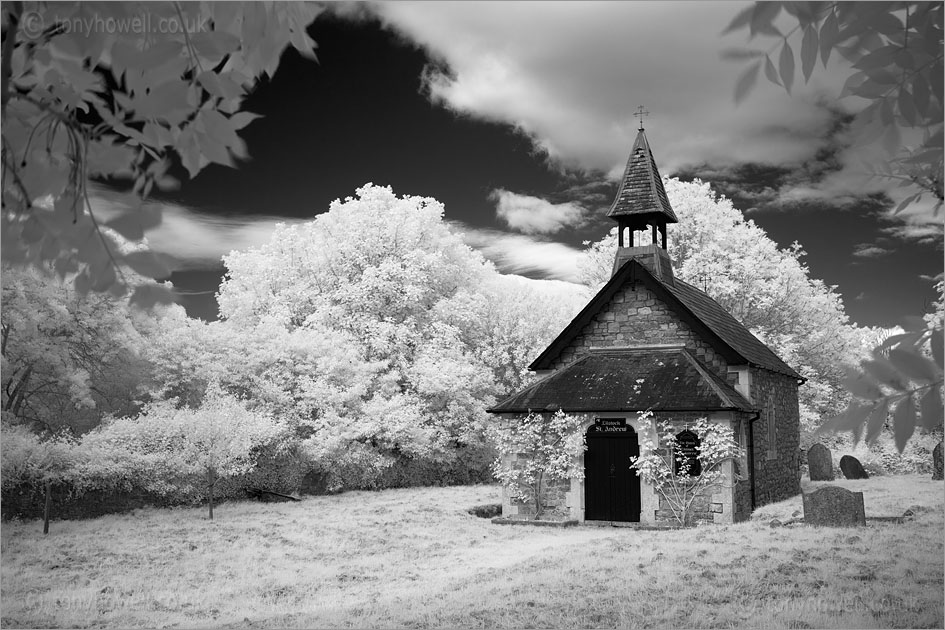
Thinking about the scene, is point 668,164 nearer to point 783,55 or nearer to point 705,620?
point 705,620

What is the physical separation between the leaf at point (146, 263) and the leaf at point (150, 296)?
12cm

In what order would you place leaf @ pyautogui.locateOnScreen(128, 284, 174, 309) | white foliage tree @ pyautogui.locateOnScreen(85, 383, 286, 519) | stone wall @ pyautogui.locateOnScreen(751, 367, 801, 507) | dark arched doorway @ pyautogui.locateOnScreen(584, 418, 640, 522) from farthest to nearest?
stone wall @ pyautogui.locateOnScreen(751, 367, 801, 507)
dark arched doorway @ pyautogui.locateOnScreen(584, 418, 640, 522)
white foliage tree @ pyautogui.locateOnScreen(85, 383, 286, 519)
leaf @ pyautogui.locateOnScreen(128, 284, 174, 309)

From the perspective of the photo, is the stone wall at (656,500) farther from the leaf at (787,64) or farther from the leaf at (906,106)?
the leaf at (787,64)

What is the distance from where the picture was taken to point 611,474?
665 inches

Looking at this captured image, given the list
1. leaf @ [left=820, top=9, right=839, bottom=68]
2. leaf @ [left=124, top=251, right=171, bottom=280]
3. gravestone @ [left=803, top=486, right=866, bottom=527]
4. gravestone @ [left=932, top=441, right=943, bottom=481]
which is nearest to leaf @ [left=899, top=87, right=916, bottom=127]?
leaf @ [left=820, top=9, right=839, bottom=68]

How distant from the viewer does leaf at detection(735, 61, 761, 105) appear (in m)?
3.09

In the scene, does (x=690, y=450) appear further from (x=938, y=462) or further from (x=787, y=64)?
(x=787, y=64)

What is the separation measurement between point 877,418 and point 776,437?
1808 cm

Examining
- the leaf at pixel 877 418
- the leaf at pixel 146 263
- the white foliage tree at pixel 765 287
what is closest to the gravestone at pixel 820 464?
the white foliage tree at pixel 765 287

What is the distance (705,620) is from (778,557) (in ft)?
9.76

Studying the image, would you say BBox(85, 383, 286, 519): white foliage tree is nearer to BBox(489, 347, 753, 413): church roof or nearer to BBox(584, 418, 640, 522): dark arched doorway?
BBox(489, 347, 753, 413): church roof

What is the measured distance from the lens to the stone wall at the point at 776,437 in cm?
1792

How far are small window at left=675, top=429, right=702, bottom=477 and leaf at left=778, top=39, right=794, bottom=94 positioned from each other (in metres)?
13.7

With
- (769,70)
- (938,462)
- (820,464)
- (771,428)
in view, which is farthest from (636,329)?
(769,70)
